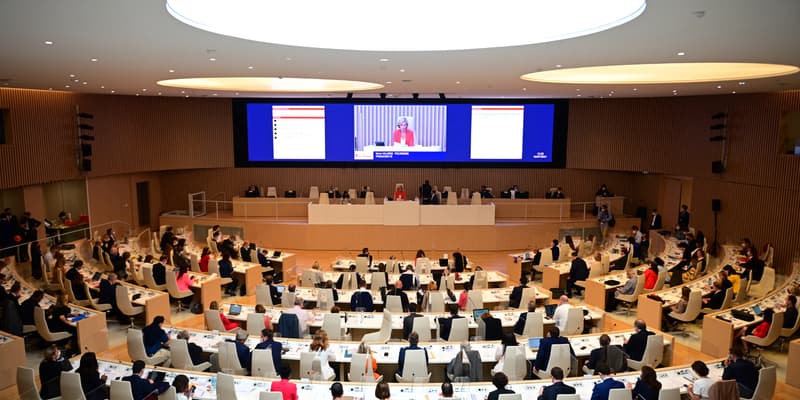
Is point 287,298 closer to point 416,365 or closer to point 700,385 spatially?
point 416,365

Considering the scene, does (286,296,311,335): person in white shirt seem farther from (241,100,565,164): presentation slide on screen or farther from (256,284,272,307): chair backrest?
(241,100,565,164): presentation slide on screen

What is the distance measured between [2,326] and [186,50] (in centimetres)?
628

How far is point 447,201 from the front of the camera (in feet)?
73.9

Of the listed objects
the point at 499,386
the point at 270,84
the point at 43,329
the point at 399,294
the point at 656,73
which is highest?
the point at 270,84

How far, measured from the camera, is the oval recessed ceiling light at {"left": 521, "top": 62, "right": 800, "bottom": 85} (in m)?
13.6

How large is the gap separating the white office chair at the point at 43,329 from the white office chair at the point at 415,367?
6.88 metres

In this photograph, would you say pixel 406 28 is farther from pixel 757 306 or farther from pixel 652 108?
pixel 652 108

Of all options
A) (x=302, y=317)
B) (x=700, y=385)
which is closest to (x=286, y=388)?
(x=302, y=317)

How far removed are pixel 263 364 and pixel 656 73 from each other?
12950mm

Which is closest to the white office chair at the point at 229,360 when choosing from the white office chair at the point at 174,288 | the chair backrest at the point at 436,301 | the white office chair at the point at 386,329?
the white office chair at the point at 386,329

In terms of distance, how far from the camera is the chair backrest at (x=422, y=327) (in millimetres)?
10062

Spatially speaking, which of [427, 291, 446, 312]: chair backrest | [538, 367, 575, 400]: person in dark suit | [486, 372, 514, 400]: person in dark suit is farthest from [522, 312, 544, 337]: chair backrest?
[486, 372, 514, 400]: person in dark suit

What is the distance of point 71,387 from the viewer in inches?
296

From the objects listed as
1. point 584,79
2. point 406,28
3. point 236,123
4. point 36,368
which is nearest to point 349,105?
point 236,123
